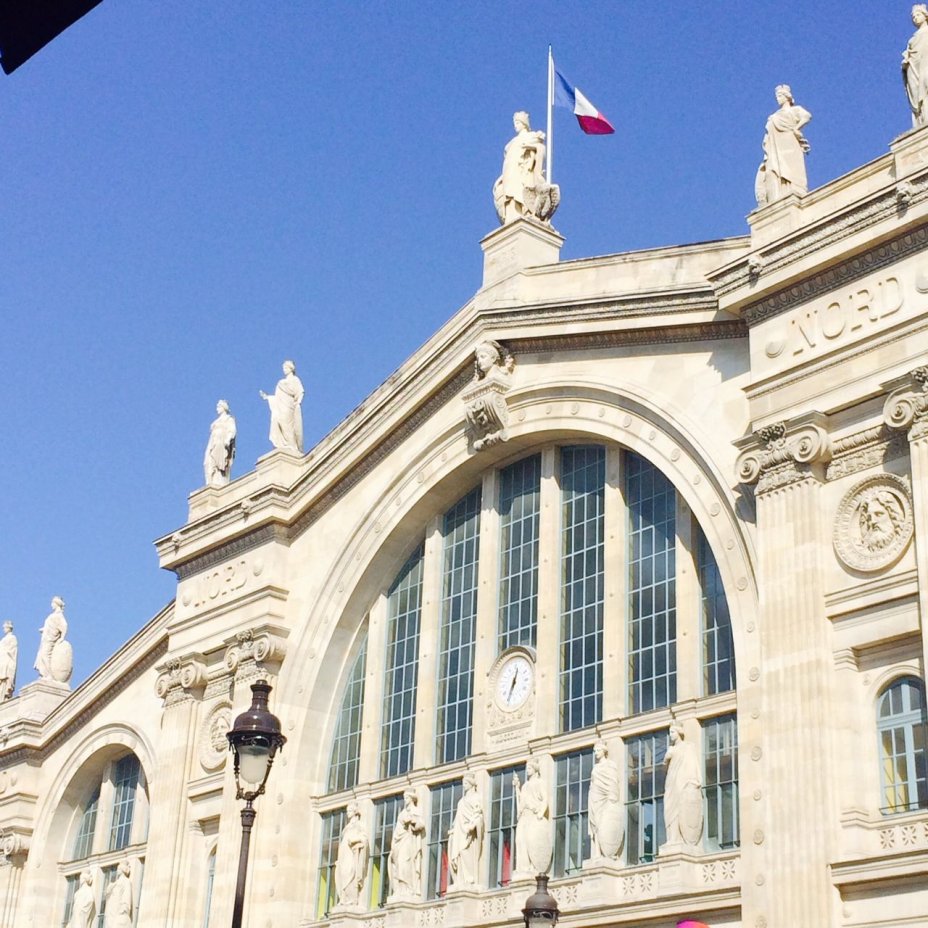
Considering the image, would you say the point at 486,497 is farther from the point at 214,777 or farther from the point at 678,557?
the point at 214,777

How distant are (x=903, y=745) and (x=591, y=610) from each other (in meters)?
7.31

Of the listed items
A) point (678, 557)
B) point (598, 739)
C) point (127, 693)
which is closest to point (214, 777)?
point (127, 693)

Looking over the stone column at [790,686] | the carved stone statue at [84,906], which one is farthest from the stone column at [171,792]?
the stone column at [790,686]

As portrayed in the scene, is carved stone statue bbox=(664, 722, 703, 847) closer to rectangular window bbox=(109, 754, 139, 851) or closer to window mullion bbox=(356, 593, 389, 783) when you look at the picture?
window mullion bbox=(356, 593, 389, 783)

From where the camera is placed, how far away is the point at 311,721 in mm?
30938

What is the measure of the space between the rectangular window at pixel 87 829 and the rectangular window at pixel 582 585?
58.2 feet

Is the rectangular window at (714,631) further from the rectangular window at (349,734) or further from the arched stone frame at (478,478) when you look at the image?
the rectangular window at (349,734)

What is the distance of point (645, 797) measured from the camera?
78.0ft

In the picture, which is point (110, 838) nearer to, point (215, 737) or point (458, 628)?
point (215, 737)

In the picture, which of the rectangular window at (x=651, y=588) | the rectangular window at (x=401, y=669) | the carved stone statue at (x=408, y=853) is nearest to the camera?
the rectangular window at (x=651, y=588)

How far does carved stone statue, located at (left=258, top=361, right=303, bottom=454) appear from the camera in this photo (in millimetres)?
34156

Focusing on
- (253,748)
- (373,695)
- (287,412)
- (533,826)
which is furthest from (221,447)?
(253,748)

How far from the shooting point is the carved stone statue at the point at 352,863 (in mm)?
28391

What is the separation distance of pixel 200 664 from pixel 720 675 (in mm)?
14281
